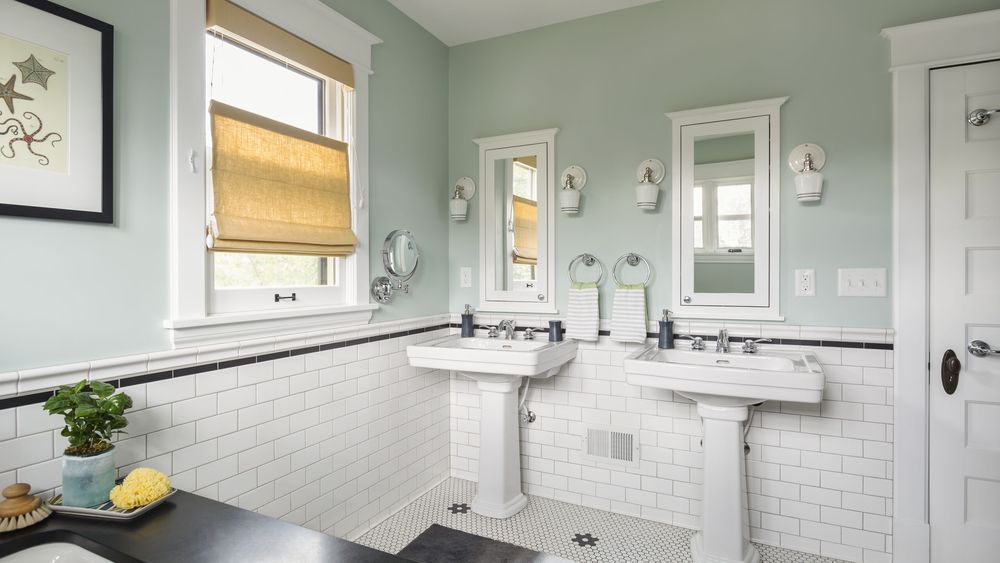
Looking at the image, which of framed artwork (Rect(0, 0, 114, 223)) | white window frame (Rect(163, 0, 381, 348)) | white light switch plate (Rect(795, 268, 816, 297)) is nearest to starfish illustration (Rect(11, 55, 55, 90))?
framed artwork (Rect(0, 0, 114, 223))

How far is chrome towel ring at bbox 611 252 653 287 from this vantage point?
114 inches

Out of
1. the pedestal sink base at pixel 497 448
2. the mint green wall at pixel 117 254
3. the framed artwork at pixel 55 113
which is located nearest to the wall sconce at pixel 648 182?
the pedestal sink base at pixel 497 448

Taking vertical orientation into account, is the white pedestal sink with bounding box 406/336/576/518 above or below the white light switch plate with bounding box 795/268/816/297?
below

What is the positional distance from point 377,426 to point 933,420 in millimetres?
2647

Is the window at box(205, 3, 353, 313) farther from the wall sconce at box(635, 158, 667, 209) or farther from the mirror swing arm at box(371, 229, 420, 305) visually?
the wall sconce at box(635, 158, 667, 209)

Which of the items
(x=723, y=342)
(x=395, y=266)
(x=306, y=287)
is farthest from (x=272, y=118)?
(x=723, y=342)

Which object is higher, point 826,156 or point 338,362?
point 826,156

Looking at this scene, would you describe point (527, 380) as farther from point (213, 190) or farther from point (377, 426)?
point (213, 190)

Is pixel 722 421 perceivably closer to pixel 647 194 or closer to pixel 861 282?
pixel 861 282

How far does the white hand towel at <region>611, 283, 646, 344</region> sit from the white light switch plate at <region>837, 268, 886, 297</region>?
92 cm

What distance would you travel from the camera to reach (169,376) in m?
1.79

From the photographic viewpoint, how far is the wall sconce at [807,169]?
248cm

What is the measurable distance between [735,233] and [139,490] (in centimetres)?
266

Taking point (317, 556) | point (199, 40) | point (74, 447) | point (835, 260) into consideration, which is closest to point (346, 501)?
point (74, 447)
